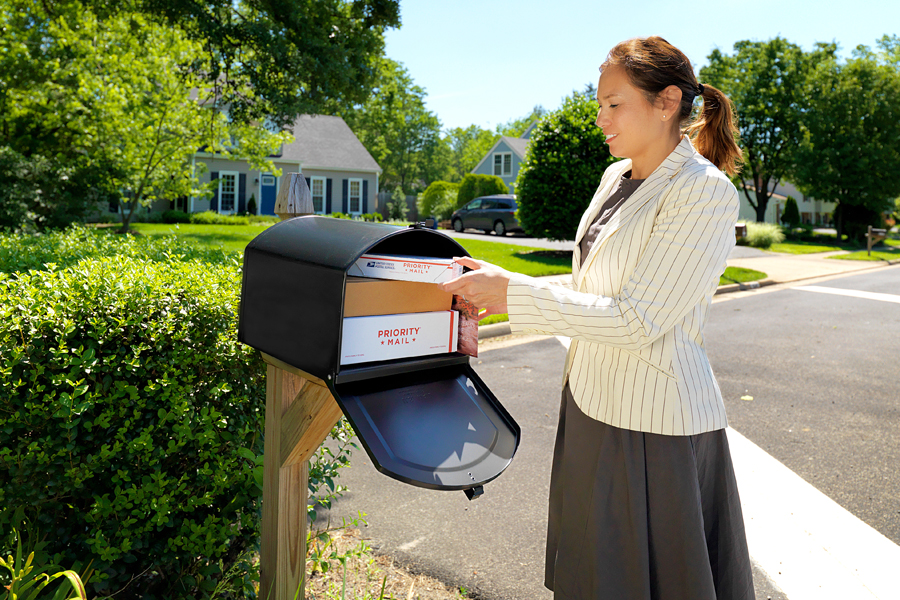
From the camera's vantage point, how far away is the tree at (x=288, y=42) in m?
8.58

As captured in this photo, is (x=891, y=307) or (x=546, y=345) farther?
(x=891, y=307)

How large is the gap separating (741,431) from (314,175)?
29.1 metres

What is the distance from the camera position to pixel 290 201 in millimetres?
2400

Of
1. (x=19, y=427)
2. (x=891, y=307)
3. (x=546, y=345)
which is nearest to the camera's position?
(x=19, y=427)

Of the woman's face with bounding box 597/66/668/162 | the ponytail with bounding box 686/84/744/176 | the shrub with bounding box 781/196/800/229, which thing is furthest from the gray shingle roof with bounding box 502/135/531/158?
the woman's face with bounding box 597/66/668/162

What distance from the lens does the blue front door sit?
2861cm

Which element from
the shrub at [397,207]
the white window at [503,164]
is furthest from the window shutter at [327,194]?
the white window at [503,164]

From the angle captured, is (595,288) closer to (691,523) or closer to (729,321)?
(691,523)

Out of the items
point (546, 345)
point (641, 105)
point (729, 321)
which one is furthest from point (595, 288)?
point (729, 321)

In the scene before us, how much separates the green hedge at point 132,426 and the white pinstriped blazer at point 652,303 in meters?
1.18

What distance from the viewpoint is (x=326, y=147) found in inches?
1251

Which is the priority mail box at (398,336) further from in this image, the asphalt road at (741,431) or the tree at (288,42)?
the tree at (288,42)

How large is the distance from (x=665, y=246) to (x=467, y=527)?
2088mm

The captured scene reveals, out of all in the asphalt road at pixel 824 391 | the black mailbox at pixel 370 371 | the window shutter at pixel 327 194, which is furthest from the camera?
the window shutter at pixel 327 194
